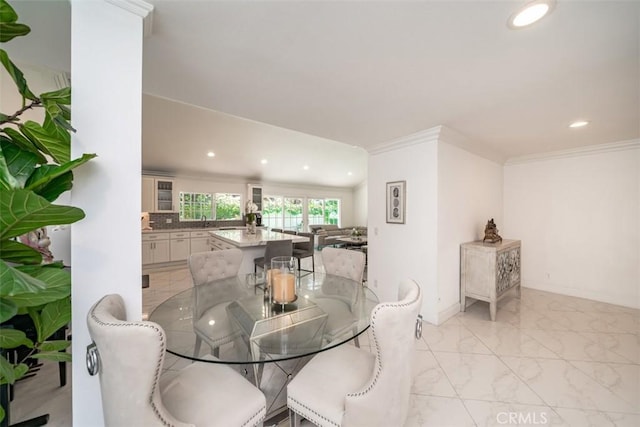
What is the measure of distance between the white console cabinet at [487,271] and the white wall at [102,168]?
135 inches

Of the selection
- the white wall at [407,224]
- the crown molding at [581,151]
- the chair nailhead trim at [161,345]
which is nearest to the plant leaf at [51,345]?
the chair nailhead trim at [161,345]

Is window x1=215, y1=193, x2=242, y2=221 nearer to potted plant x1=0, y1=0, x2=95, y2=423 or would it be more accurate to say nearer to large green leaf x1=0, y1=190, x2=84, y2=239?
potted plant x1=0, y1=0, x2=95, y2=423

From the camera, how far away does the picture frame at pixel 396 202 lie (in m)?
3.16

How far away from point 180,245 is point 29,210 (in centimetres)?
560

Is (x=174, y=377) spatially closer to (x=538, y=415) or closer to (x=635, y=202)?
(x=538, y=415)

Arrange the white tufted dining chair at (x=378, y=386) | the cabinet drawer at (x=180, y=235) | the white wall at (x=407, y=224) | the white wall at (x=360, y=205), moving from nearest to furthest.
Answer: the white tufted dining chair at (x=378, y=386)
the white wall at (x=407, y=224)
the cabinet drawer at (x=180, y=235)
the white wall at (x=360, y=205)

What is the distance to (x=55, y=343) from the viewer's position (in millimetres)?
980

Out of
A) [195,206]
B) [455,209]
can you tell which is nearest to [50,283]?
[455,209]

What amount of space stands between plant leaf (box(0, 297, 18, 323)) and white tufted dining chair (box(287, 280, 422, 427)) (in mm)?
1104

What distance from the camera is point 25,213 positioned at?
692 millimetres

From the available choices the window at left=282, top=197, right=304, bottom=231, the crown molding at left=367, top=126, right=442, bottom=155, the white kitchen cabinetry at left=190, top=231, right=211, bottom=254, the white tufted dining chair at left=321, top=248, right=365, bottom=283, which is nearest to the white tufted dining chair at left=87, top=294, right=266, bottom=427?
the white tufted dining chair at left=321, top=248, right=365, bottom=283

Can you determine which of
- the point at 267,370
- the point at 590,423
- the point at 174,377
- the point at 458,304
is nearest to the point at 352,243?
the point at 458,304

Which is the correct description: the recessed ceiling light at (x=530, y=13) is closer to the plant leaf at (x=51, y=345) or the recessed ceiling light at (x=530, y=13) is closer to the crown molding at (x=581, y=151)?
the plant leaf at (x=51, y=345)

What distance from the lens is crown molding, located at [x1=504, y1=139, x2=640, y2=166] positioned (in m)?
3.26
